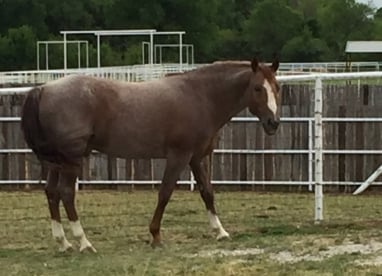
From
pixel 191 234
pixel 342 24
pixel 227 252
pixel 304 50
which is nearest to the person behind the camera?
pixel 227 252

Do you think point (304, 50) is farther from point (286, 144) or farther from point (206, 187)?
point (206, 187)

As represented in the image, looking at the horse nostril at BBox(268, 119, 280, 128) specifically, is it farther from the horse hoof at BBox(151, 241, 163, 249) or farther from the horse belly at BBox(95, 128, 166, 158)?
the horse hoof at BBox(151, 241, 163, 249)

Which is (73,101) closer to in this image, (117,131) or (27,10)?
(117,131)

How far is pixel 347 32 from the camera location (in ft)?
261

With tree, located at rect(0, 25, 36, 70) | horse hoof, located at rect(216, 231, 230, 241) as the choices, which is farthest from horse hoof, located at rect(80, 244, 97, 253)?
tree, located at rect(0, 25, 36, 70)

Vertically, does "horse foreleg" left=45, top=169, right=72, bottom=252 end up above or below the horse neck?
below

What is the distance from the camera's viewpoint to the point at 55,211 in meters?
9.84

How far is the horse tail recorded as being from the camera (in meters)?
9.49

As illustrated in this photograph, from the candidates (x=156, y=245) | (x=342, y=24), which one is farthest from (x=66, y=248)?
(x=342, y=24)

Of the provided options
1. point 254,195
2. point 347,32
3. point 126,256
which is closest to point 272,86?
point 126,256

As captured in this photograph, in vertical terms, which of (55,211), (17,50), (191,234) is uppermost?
(55,211)

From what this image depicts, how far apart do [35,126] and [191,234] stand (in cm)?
227

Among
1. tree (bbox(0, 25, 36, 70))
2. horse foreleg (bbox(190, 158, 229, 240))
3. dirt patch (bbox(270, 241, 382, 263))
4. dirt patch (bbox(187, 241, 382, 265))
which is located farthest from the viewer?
tree (bbox(0, 25, 36, 70))

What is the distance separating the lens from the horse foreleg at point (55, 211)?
9680 mm
